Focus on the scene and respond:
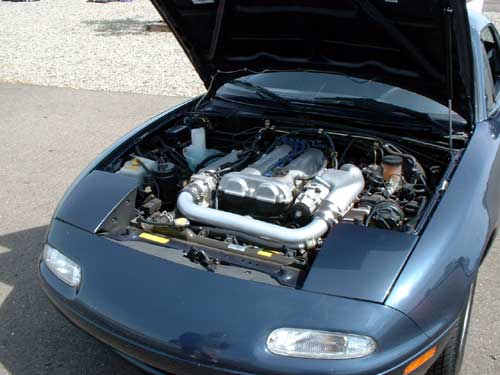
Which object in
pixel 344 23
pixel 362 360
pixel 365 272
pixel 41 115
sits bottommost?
pixel 41 115

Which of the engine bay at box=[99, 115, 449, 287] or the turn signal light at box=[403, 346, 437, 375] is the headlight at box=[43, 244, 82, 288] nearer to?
the engine bay at box=[99, 115, 449, 287]

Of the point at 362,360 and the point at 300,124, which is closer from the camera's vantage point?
the point at 362,360

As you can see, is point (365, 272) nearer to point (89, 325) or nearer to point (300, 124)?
point (89, 325)

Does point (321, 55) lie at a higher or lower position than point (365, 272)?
higher

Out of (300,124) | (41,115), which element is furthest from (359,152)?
(41,115)

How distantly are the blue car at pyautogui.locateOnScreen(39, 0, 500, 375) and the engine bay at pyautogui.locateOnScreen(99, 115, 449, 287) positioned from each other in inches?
0.4

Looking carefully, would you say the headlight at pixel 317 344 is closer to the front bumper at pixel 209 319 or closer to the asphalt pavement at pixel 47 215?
the front bumper at pixel 209 319

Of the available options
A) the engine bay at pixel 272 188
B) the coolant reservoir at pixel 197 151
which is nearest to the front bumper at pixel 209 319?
the engine bay at pixel 272 188

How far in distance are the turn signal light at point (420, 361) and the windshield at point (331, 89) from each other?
149cm

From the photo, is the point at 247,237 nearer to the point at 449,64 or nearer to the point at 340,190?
the point at 340,190

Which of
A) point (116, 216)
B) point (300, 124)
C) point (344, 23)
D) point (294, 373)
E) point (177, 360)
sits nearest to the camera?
point (294, 373)

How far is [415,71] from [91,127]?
453cm

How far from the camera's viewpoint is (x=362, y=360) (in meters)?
1.83

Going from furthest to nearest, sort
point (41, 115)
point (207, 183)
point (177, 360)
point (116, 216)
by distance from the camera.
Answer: point (41, 115), point (207, 183), point (116, 216), point (177, 360)
